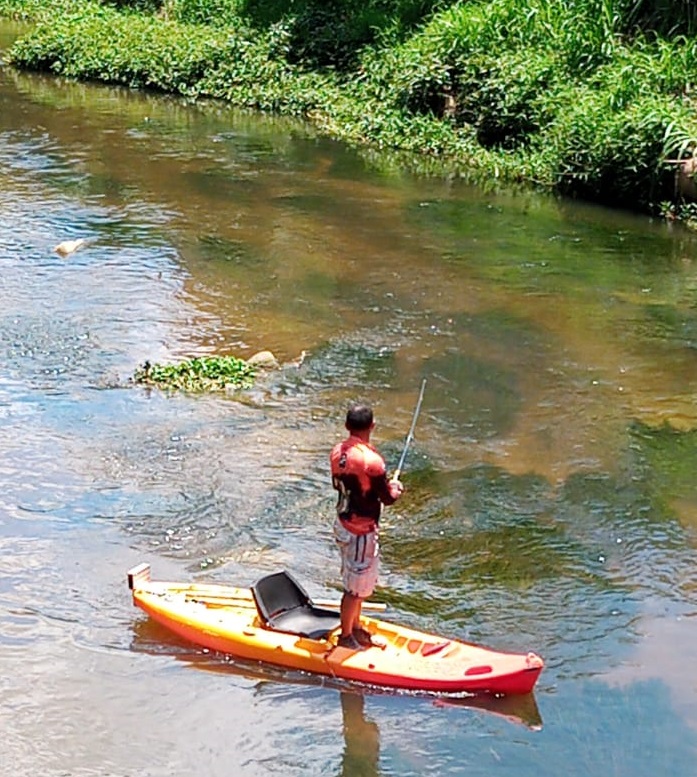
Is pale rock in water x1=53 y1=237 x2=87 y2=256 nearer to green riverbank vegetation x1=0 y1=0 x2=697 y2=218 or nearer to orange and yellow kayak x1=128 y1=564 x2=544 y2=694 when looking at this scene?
green riverbank vegetation x1=0 y1=0 x2=697 y2=218

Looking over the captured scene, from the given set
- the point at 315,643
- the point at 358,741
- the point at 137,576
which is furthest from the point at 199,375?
the point at 358,741

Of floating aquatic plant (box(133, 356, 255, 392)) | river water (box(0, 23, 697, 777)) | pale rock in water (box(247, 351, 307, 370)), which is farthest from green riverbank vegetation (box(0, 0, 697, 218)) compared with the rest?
floating aquatic plant (box(133, 356, 255, 392))

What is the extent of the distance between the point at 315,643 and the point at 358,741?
654 millimetres

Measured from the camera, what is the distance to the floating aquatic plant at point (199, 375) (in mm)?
10609

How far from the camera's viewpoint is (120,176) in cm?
1784

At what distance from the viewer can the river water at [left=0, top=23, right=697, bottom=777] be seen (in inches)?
255

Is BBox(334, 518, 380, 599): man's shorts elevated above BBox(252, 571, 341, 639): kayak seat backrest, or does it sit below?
above

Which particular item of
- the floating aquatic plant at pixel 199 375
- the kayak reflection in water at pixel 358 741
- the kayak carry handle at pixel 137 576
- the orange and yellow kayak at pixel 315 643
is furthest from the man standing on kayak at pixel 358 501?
the floating aquatic plant at pixel 199 375

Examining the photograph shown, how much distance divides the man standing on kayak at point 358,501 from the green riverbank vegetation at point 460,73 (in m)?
10.3

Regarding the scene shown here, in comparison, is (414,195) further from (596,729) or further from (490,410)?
(596,729)

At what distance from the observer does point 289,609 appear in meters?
7.13

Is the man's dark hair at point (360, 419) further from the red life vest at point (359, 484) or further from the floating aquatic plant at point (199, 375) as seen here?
the floating aquatic plant at point (199, 375)

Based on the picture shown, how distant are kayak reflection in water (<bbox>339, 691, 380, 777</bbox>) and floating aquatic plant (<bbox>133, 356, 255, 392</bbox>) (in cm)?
437

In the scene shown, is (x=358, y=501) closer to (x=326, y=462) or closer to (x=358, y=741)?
(x=358, y=741)
